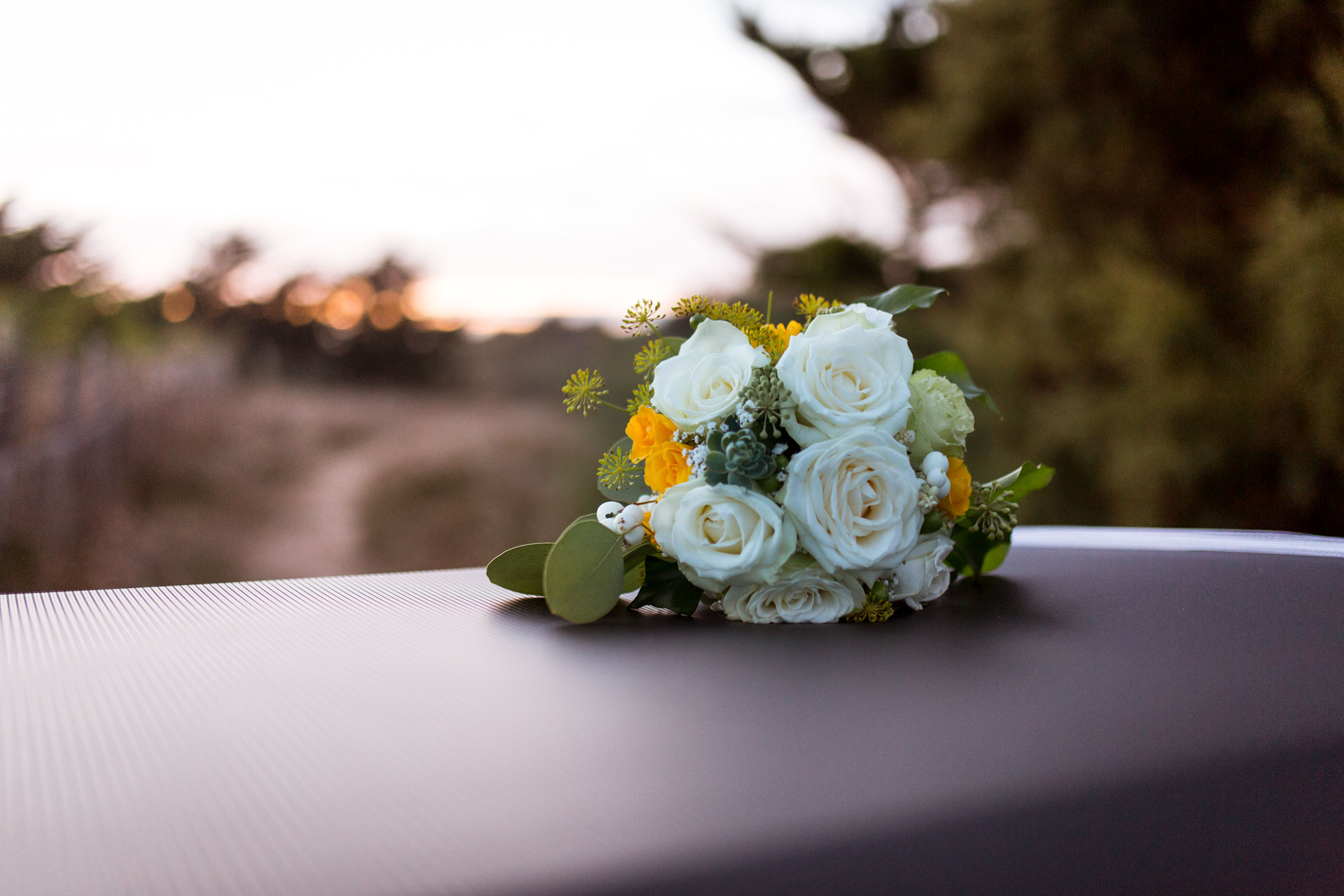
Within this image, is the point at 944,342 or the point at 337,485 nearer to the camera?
the point at 944,342

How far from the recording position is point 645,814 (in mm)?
360

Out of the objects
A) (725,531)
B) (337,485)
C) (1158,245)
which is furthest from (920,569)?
(337,485)

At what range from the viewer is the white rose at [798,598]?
68cm

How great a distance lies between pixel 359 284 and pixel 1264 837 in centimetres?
582

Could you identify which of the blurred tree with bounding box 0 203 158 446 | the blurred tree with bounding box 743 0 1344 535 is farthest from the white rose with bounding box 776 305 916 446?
the blurred tree with bounding box 0 203 158 446

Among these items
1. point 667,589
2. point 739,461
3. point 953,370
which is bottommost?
point 667,589

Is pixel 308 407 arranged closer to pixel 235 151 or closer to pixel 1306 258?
pixel 235 151

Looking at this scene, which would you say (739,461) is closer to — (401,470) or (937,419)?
(937,419)

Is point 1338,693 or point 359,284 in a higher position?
point 359,284

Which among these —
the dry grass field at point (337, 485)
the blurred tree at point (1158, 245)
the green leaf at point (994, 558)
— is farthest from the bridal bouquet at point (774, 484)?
the dry grass field at point (337, 485)

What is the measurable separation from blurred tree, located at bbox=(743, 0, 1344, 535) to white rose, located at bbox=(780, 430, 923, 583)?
2.36 m

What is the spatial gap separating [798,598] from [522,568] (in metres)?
0.23

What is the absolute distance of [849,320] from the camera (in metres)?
0.74

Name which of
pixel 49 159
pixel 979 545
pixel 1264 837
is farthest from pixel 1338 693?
pixel 49 159
